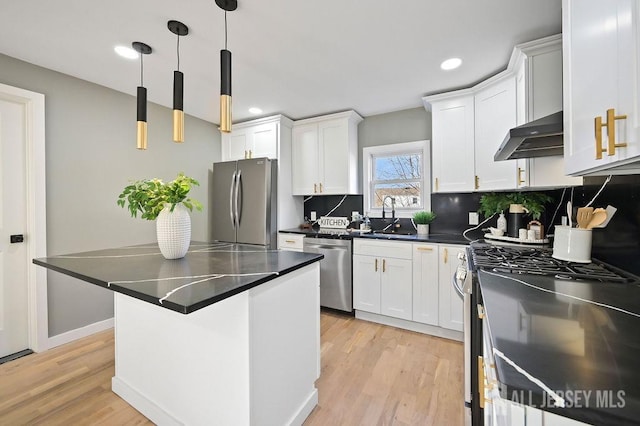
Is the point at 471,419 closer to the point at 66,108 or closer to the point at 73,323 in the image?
the point at 73,323

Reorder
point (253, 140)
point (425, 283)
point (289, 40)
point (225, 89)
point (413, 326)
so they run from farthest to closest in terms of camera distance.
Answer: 1. point (253, 140)
2. point (413, 326)
3. point (425, 283)
4. point (289, 40)
5. point (225, 89)

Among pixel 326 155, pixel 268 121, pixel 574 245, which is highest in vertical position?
pixel 268 121

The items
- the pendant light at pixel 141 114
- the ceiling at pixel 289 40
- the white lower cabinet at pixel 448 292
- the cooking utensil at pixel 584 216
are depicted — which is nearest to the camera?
the cooking utensil at pixel 584 216

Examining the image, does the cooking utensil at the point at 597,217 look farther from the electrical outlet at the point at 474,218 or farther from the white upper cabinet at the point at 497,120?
the electrical outlet at the point at 474,218

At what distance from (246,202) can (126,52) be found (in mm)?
1797

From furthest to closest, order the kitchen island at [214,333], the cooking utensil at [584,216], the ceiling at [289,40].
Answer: the ceiling at [289,40]
the cooking utensil at [584,216]
the kitchen island at [214,333]

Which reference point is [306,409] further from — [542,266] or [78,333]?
[78,333]

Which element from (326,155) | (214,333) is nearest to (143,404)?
(214,333)

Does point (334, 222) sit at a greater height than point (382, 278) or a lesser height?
greater

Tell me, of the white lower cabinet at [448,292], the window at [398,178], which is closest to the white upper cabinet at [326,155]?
the window at [398,178]

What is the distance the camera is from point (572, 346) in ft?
2.03

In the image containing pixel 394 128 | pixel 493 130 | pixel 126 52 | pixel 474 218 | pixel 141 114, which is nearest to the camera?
pixel 141 114

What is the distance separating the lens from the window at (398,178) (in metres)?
3.15

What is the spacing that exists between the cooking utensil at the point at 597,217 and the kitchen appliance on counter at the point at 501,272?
23cm
